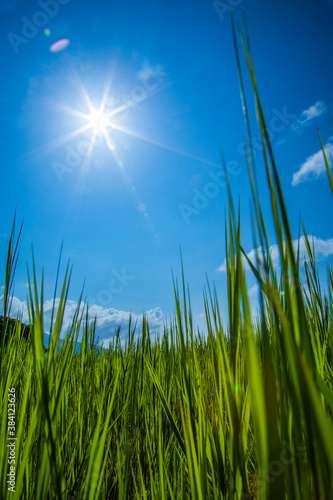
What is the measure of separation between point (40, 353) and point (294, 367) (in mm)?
371

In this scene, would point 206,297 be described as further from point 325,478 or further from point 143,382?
point 143,382

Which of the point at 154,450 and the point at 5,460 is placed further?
the point at 154,450

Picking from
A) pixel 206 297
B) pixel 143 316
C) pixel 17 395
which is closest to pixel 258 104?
pixel 206 297

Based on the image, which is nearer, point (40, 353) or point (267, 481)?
point (267, 481)

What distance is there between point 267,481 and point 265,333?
0.45ft

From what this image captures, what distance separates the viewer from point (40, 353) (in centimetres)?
42

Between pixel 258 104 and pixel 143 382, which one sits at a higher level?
pixel 258 104

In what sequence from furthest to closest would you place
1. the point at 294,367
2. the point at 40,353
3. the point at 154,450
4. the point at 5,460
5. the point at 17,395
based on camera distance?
the point at 17,395 → the point at 154,450 → the point at 5,460 → the point at 40,353 → the point at 294,367

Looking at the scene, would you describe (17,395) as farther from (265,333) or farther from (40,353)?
(265,333)

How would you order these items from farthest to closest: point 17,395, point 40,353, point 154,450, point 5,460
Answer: point 17,395, point 154,450, point 5,460, point 40,353

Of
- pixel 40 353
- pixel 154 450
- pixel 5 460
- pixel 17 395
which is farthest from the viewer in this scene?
pixel 17 395

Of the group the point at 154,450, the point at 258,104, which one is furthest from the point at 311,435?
the point at 154,450

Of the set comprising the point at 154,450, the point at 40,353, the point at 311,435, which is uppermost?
the point at 40,353

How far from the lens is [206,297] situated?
0.62m
